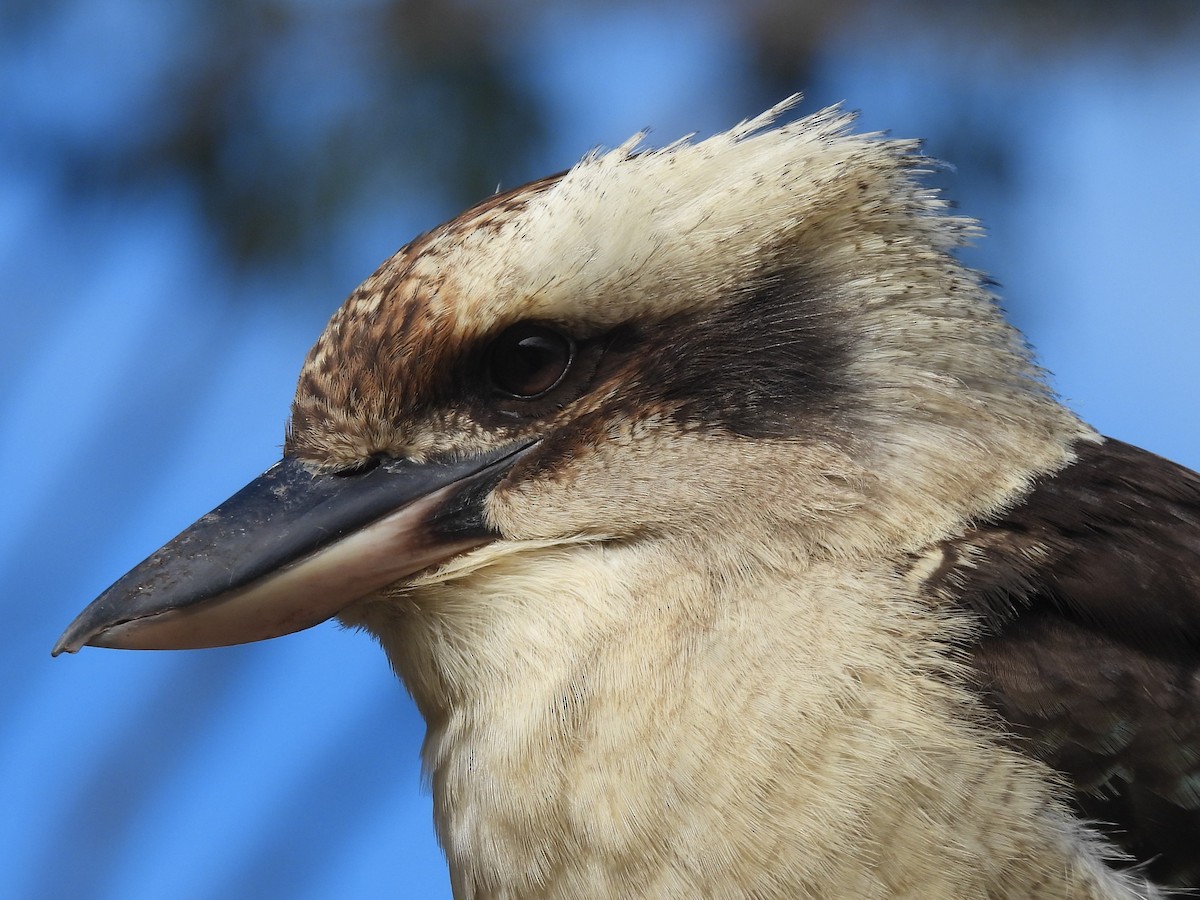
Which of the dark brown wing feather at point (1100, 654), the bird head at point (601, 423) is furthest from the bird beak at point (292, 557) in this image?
the dark brown wing feather at point (1100, 654)

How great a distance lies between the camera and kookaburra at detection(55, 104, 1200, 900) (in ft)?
4.53

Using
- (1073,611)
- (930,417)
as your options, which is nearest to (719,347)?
(930,417)

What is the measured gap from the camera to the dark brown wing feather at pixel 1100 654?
1390 mm

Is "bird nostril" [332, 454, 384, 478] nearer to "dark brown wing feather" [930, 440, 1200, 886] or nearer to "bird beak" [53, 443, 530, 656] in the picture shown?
"bird beak" [53, 443, 530, 656]

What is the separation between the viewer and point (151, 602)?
61.7 inches

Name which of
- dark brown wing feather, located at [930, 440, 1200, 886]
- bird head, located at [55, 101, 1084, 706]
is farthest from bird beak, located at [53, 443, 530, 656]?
dark brown wing feather, located at [930, 440, 1200, 886]

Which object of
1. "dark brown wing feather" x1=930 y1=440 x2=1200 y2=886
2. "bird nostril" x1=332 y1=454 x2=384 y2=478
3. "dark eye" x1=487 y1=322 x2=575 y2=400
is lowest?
"dark brown wing feather" x1=930 y1=440 x2=1200 y2=886

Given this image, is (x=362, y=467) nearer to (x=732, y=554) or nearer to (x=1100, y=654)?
(x=732, y=554)

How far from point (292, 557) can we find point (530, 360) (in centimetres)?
37

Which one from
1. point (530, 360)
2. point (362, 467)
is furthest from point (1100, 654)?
point (362, 467)

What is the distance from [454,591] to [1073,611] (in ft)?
2.34

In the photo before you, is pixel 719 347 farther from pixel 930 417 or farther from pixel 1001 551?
pixel 1001 551

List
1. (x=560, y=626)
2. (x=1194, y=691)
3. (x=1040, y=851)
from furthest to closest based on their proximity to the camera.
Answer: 1. (x=560, y=626)
2. (x=1194, y=691)
3. (x=1040, y=851)

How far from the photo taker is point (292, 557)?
1600 millimetres
